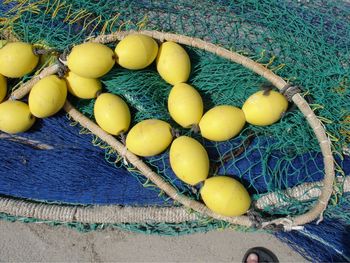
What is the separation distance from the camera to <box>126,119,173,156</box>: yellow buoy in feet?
5.00

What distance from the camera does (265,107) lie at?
1.53 meters

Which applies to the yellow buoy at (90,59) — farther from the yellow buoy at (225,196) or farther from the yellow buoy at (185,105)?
the yellow buoy at (225,196)

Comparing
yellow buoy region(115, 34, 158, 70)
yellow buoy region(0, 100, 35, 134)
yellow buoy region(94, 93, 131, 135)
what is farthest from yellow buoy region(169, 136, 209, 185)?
yellow buoy region(0, 100, 35, 134)

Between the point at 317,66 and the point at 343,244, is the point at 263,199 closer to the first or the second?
the point at 343,244

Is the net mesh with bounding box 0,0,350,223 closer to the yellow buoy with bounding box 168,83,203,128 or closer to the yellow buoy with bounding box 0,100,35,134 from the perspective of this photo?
the yellow buoy with bounding box 168,83,203,128

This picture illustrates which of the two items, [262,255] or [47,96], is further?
[262,255]

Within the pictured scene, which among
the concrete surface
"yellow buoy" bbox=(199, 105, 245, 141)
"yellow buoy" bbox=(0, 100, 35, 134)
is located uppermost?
"yellow buoy" bbox=(199, 105, 245, 141)

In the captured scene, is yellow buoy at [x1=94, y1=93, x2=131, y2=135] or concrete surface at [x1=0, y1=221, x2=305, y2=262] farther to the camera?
concrete surface at [x1=0, y1=221, x2=305, y2=262]

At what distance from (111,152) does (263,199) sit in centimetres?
60

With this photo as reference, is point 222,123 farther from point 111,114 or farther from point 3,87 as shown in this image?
point 3,87

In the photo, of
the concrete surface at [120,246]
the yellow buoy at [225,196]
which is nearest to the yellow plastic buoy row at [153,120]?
the yellow buoy at [225,196]

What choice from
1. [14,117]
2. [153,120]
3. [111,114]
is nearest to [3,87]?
[14,117]

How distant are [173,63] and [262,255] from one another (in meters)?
0.87

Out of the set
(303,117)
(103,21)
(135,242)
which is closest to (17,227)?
(135,242)
